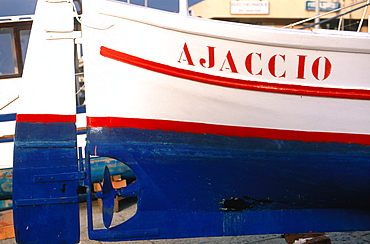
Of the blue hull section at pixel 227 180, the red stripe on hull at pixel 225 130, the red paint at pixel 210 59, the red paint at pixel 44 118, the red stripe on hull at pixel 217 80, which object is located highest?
the red paint at pixel 210 59

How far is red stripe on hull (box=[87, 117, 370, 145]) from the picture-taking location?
3.19m

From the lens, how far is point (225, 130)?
3240mm

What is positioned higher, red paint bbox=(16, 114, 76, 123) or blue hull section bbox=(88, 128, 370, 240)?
red paint bbox=(16, 114, 76, 123)

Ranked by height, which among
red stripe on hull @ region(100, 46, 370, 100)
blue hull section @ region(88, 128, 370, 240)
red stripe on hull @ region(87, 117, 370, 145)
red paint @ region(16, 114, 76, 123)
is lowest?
blue hull section @ region(88, 128, 370, 240)

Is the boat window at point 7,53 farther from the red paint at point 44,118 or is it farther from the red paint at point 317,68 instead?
the red paint at point 317,68

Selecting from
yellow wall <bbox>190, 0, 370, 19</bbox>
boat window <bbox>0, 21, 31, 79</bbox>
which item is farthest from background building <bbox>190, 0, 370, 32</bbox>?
boat window <bbox>0, 21, 31, 79</bbox>

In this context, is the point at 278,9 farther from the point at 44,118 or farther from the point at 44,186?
the point at 44,186

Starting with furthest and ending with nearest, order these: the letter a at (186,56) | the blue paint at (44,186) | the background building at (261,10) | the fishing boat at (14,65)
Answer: the background building at (261,10)
the fishing boat at (14,65)
the blue paint at (44,186)
the letter a at (186,56)

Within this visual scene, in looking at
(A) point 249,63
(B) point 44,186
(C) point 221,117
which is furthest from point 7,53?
(A) point 249,63

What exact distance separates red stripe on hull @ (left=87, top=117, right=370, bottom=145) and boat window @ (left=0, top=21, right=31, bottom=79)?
4.46 meters

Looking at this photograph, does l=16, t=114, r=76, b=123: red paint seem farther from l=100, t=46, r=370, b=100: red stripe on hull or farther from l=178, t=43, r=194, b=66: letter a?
l=178, t=43, r=194, b=66: letter a

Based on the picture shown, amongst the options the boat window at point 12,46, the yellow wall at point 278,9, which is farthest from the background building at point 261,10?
the boat window at point 12,46

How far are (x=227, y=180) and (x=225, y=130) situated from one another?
40 cm

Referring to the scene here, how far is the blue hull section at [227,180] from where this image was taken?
3.25m
